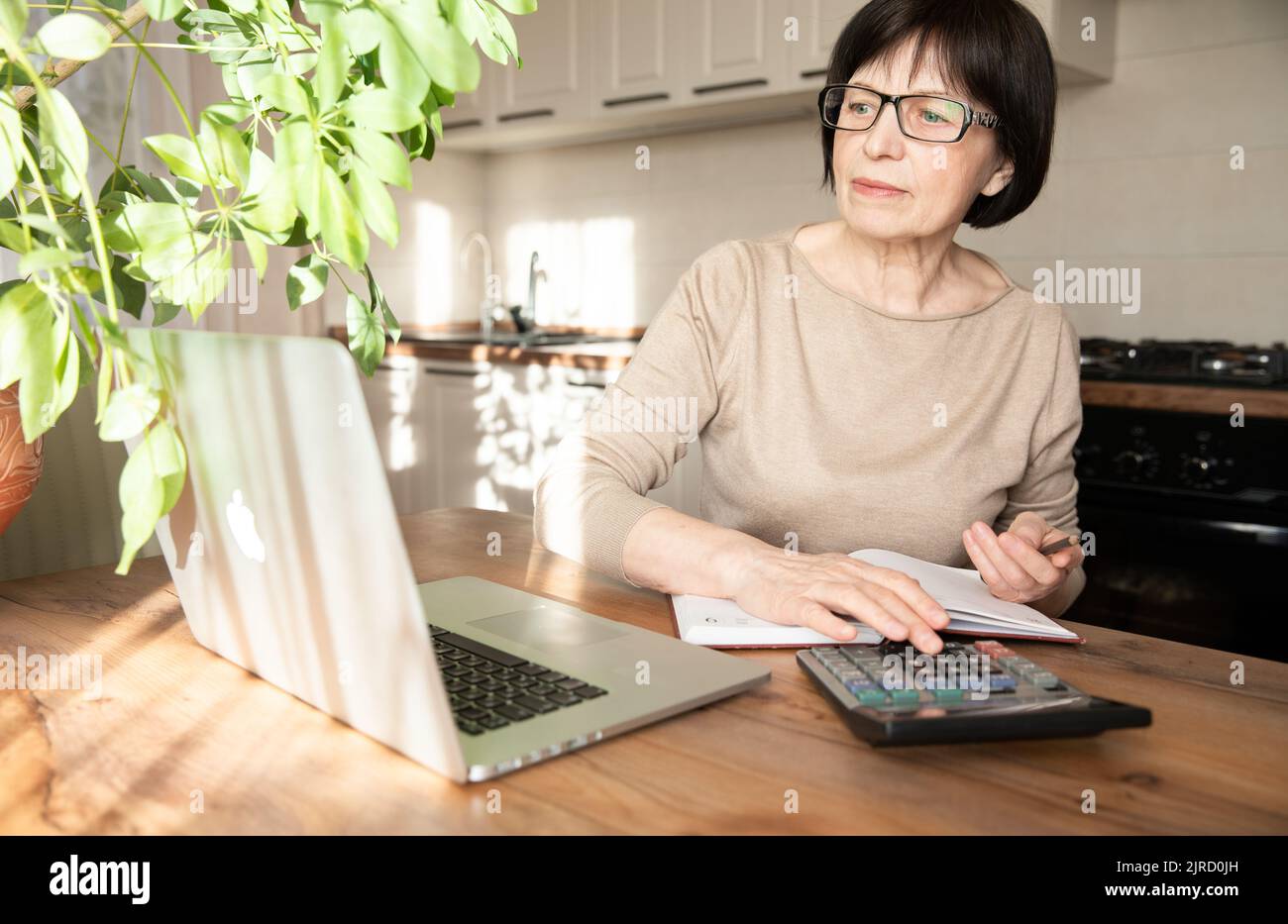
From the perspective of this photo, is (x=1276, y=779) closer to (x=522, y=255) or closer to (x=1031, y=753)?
(x=1031, y=753)

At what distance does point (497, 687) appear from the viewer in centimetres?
68

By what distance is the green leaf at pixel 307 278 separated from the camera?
2.62ft

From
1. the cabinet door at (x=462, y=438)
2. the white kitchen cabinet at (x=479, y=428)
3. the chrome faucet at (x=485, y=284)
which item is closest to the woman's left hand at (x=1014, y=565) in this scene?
the white kitchen cabinet at (x=479, y=428)

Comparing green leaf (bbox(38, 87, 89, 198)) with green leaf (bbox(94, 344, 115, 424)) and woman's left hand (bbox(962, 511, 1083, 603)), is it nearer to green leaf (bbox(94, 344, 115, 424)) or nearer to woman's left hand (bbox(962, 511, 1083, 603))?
green leaf (bbox(94, 344, 115, 424))

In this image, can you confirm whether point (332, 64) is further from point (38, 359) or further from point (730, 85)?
point (730, 85)

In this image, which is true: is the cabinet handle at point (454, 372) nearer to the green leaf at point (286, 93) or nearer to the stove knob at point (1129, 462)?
the stove knob at point (1129, 462)

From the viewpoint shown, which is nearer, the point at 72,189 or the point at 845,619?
the point at 72,189

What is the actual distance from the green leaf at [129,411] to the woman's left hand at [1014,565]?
→ 693mm

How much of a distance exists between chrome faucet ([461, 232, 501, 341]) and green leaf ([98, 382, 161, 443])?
10.6 feet

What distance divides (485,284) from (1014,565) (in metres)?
3.24

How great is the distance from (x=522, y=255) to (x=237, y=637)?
324cm
